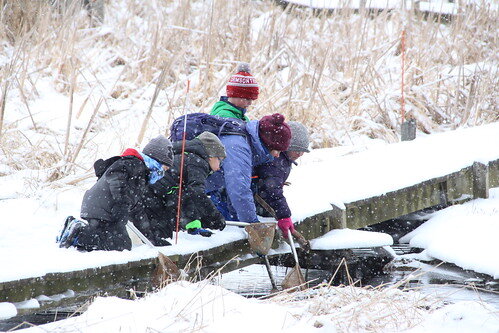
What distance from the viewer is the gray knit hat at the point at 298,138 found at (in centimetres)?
580

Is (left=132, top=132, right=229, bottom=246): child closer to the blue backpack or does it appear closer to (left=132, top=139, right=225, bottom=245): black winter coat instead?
(left=132, top=139, right=225, bottom=245): black winter coat

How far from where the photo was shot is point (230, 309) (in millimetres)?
3650

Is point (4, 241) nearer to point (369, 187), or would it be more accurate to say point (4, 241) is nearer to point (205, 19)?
point (369, 187)

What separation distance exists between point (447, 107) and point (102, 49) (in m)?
4.98

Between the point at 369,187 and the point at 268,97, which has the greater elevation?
the point at 268,97

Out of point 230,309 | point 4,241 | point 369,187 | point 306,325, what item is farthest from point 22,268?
point 369,187

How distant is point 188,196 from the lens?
5.20m

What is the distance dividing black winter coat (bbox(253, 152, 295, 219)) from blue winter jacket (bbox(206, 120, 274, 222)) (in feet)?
0.30

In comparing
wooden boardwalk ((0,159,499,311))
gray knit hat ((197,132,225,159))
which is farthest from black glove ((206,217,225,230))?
gray knit hat ((197,132,225,159))

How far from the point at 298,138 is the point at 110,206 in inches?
68.8

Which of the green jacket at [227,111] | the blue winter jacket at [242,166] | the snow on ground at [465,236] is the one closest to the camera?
the blue winter jacket at [242,166]

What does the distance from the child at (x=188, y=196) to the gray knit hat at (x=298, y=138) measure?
0.72 metres

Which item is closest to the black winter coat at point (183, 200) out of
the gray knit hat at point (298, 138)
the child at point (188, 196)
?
the child at point (188, 196)

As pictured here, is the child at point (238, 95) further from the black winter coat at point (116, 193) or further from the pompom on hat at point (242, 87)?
the black winter coat at point (116, 193)
